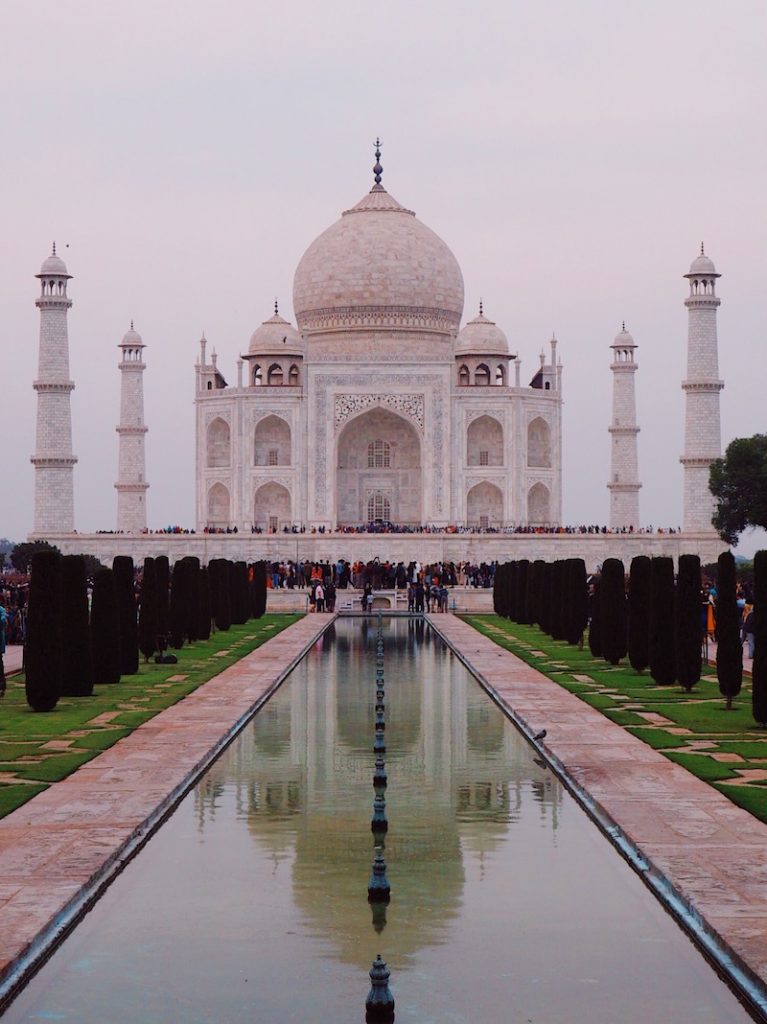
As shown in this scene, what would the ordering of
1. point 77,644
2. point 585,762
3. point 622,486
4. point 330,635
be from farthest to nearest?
1. point 622,486
2. point 330,635
3. point 77,644
4. point 585,762

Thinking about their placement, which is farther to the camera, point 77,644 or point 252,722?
point 77,644

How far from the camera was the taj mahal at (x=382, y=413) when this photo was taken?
128ft

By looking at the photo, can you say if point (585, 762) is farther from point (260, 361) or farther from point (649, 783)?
point (260, 361)

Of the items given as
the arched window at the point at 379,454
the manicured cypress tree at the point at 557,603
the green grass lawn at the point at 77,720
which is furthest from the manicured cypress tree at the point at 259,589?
the arched window at the point at 379,454

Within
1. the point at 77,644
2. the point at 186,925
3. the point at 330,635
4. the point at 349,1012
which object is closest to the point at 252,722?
the point at 77,644

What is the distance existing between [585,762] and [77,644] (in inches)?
221

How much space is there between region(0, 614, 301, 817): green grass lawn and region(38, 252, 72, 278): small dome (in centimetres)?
2228

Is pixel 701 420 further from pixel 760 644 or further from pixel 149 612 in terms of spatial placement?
pixel 760 644

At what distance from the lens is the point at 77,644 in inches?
529

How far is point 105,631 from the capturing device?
14609 mm

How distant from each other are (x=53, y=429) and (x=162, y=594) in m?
21.2

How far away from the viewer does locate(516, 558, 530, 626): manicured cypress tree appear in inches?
1000

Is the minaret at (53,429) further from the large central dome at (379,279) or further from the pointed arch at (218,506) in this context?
the large central dome at (379,279)

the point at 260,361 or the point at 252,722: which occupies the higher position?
the point at 260,361
